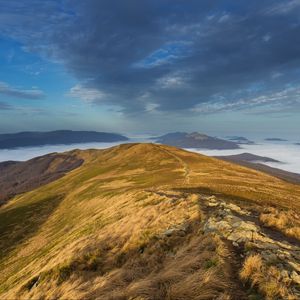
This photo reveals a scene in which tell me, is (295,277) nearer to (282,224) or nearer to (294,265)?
(294,265)

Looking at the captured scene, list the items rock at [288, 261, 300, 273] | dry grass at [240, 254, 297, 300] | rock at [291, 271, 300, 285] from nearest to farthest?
dry grass at [240, 254, 297, 300] < rock at [291, 271, 300, 285] < rock at [288, 261, 300, 273]

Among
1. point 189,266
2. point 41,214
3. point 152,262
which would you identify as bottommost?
point 41,214

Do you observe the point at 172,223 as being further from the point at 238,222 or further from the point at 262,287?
the point at 262,287

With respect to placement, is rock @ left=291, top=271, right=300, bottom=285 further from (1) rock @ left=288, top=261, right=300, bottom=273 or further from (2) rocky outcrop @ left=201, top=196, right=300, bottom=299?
(1) rock @ left=288, top=261, right=300, bottom=273

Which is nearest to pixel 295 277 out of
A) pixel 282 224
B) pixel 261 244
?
pixel 261 244

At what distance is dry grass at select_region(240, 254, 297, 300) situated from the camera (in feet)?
31.7

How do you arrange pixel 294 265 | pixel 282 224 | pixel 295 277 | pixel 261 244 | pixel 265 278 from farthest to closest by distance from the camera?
pixel 282 224
pixel 261 244
pixel 294 265
pixel 295 277
pixel 265 278

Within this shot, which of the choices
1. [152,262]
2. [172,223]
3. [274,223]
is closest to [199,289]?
[152,262]

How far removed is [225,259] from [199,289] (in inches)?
112

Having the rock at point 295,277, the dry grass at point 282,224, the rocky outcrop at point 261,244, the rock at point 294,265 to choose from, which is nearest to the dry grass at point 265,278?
the rocky outcrop at point 261,244

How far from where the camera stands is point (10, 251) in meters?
46.0

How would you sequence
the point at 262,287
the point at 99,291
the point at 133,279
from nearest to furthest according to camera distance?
1. the point at 262,287
2. the point at 99,291
3. the point at 133,279

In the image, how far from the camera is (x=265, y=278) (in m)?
10.5

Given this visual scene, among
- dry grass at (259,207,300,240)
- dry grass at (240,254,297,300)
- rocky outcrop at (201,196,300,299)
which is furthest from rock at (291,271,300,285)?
A: dry grass at (259,207,300,240)
